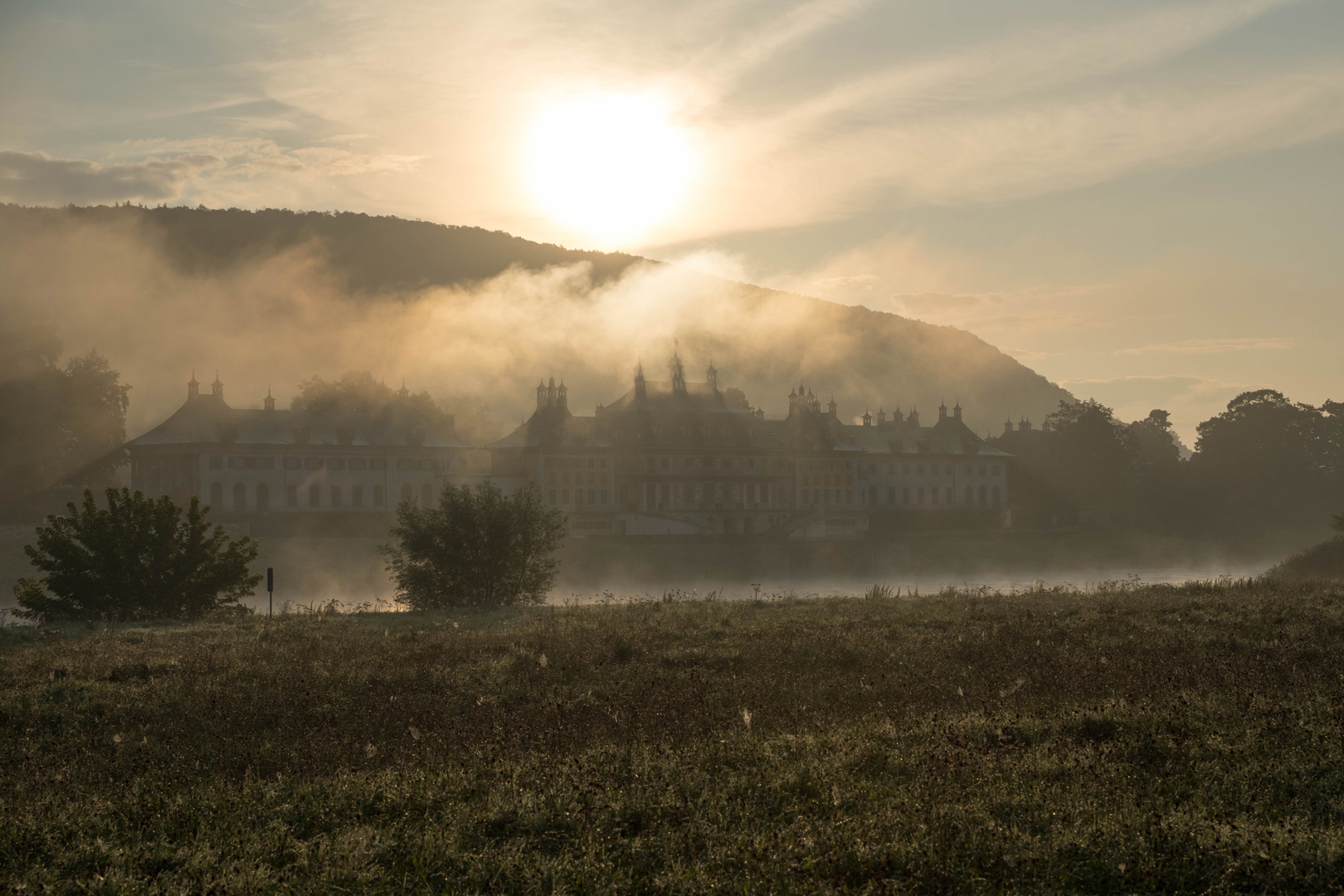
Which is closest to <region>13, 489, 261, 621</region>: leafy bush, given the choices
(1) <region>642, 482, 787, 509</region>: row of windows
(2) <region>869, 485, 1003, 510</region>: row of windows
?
(1) <region>642, 482, 787, 509</region>: row of windows

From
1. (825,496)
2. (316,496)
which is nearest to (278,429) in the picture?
(316,496)

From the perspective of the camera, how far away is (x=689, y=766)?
9.39 metres

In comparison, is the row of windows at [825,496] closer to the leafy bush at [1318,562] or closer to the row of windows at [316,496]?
the row of windows at [316,496]

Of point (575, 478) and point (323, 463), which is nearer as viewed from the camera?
point (323, 463)

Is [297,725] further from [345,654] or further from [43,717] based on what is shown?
[345,654]

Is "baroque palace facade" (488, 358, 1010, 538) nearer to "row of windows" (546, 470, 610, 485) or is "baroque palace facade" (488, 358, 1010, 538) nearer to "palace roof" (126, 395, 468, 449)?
"row of windows" (546, 470, 610, 485)

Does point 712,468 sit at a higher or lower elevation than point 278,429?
lower

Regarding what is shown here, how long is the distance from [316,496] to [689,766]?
8128 centimetres

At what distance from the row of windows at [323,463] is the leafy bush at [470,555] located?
54.0 metres

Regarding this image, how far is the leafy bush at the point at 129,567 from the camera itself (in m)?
26.8

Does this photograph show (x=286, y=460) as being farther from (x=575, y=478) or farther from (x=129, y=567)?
(x=129, y=567)

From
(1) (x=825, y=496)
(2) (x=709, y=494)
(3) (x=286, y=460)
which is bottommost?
(1) (x=825, y=496)

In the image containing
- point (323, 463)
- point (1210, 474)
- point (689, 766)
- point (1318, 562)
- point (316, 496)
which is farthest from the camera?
point (1210, 474)

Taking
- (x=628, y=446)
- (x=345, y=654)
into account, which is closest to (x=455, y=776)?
(x=345, y=654)
